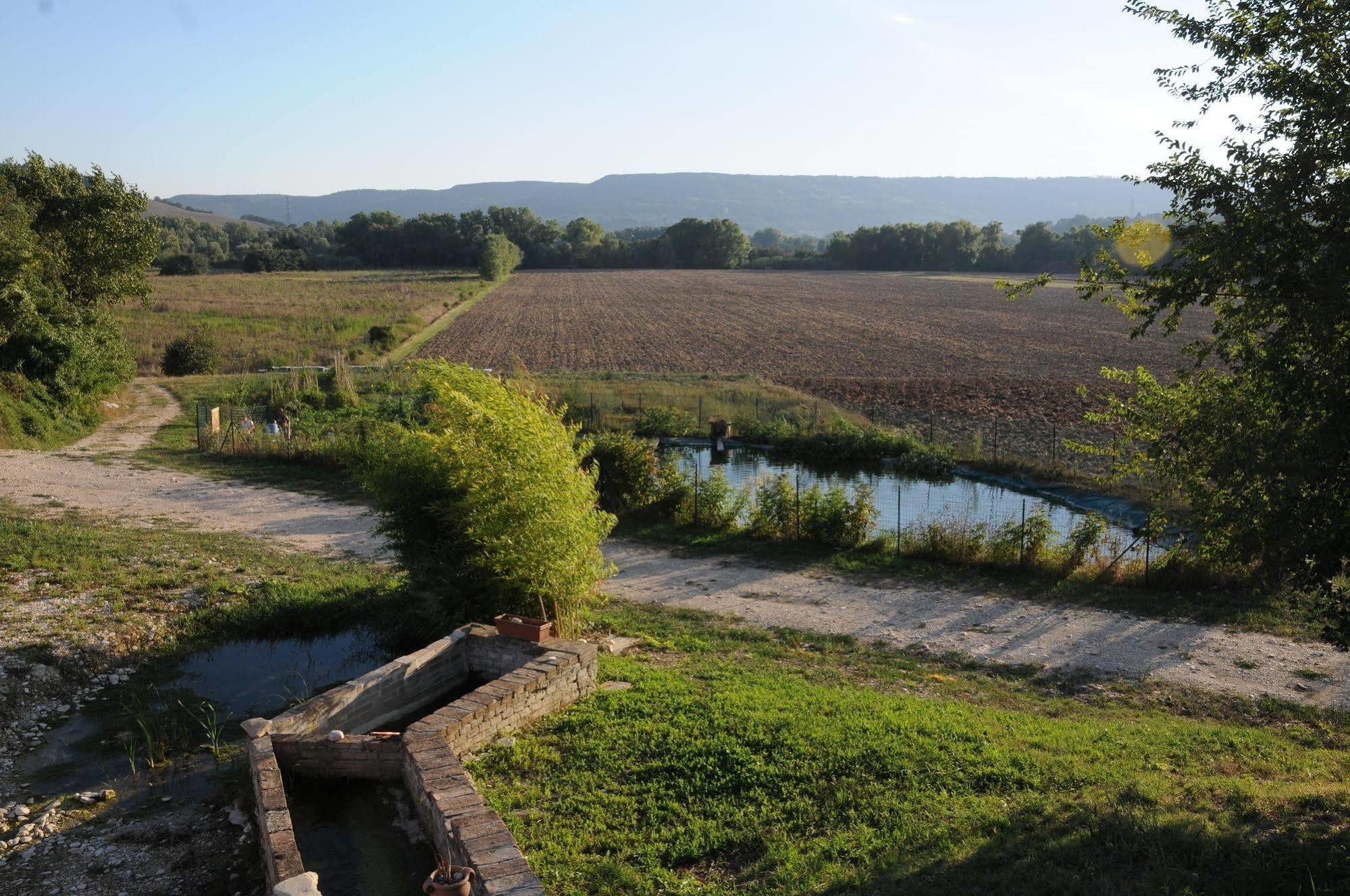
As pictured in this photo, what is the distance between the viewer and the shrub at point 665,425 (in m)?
28.8

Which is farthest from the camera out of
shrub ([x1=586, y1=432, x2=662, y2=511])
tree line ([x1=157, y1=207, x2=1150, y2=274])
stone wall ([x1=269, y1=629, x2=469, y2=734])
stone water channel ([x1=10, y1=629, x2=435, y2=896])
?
tree line ([x1=157, y1=207, x2=1150, y2=274])

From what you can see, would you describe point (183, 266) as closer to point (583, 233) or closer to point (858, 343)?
point (583, 233)

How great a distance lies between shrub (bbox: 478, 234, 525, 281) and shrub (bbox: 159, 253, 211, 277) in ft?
90.5

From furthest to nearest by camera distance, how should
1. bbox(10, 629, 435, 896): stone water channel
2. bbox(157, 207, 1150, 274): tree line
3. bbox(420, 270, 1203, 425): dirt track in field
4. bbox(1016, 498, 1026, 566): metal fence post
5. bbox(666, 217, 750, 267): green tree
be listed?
bbox(666, 217, 750, 267): green tree, bbox(157, 207, 1150, 274): tree line, bbox(420, 270, 1203, 425): dirt track in field, bbox(1016, 498, 1026, 566): metal fence post, bbox(10, 629, 435, 896): stone water channel

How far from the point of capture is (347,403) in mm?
30453

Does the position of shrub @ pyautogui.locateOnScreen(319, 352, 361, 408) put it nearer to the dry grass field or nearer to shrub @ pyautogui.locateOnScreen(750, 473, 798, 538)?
the dry grass field

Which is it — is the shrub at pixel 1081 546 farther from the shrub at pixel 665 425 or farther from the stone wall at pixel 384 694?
the shrub at pixel 665 425

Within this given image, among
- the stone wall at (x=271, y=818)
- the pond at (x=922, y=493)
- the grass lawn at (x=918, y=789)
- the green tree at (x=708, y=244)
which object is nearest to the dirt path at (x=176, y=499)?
the pond at (x=922, y=493)

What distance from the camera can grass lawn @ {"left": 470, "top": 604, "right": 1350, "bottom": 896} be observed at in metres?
6.42

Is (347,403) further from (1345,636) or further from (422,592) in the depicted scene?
(1345,636)

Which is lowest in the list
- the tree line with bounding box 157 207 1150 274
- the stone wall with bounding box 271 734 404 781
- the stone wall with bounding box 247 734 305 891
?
the stone wall with bounding box 271 734 404 781

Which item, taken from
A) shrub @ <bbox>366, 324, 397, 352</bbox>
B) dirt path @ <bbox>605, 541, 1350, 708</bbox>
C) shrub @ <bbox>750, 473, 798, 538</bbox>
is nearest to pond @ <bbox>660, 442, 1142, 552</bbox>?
shrub @ <bbox>750, 473, 798, 538</bbox>

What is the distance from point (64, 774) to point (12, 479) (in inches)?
574

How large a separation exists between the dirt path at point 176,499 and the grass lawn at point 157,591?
1.38 m
